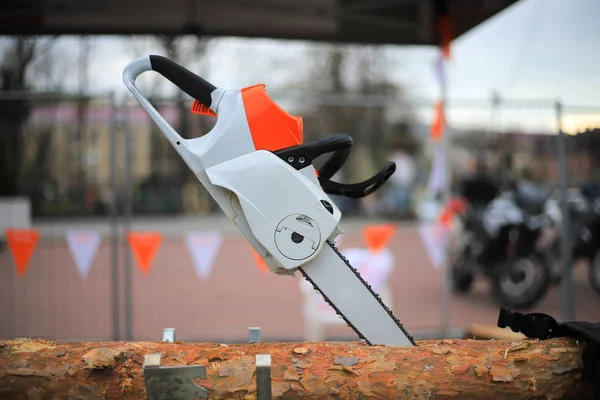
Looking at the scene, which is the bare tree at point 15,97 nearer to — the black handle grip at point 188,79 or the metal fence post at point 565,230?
the black handle grip at point 188,79

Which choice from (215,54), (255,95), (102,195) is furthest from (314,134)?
(255,95)

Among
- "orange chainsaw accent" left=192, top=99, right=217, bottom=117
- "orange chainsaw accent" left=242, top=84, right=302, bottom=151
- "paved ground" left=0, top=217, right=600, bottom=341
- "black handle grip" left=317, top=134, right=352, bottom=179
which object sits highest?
"orange chainsaw accent" left=192, top=99, right=217, bottom=117

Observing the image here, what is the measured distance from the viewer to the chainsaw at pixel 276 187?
4.86ft

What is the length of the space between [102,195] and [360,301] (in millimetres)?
5596

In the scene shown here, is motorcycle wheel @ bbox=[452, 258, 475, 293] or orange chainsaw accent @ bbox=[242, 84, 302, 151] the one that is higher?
orange chainsaw accent @ bbox=[242, 84, 302, 151]

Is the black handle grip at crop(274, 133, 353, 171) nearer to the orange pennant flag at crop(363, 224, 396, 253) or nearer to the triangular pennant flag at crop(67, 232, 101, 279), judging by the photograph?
the orange pennant flag at crop(363, 224, 396, 253)

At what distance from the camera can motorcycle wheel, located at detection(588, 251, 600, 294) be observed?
5.78m

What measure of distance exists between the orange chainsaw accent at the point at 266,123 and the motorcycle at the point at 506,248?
4393 mm

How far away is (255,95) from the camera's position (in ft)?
5.08

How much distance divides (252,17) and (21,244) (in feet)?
9.51

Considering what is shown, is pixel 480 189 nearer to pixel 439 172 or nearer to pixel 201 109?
pixel 439 172

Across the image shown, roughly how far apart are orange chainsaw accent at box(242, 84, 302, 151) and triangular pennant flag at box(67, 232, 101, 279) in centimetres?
352

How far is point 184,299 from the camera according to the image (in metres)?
5.52

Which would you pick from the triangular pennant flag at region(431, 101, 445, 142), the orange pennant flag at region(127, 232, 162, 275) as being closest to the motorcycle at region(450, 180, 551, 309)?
the triangular pennant flag at region(431, 101, 445, 142)
